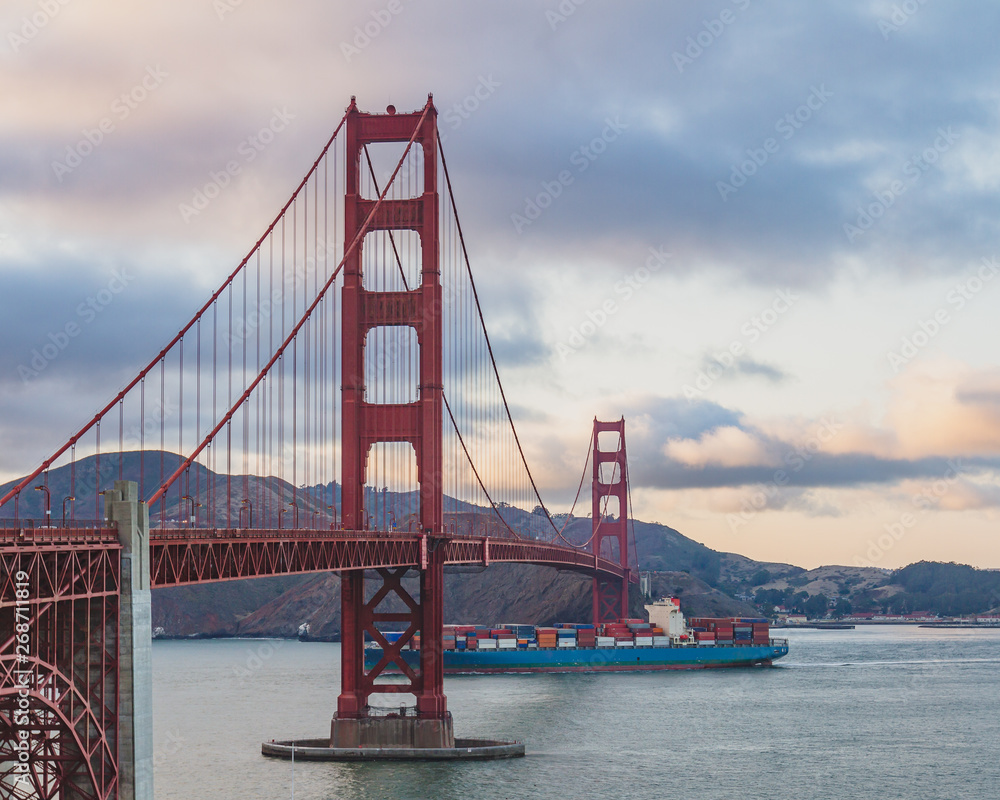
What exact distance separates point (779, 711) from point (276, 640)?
128 meters

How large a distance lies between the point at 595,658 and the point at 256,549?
250 ft

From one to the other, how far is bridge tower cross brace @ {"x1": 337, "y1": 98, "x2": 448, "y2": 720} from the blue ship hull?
2020 inches

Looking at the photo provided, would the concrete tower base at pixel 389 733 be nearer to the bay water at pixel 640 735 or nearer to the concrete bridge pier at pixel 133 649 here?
the bay water at pixel 640 735

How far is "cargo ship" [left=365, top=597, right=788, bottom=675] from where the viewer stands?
108 m

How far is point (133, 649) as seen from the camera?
1081 inches

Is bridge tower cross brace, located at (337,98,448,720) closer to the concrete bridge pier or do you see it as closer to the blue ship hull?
the concrete bridge pier

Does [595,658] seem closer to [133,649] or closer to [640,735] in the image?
[640,735]

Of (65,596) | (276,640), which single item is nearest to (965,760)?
(65,596)

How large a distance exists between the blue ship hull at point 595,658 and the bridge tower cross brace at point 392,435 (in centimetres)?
5130
